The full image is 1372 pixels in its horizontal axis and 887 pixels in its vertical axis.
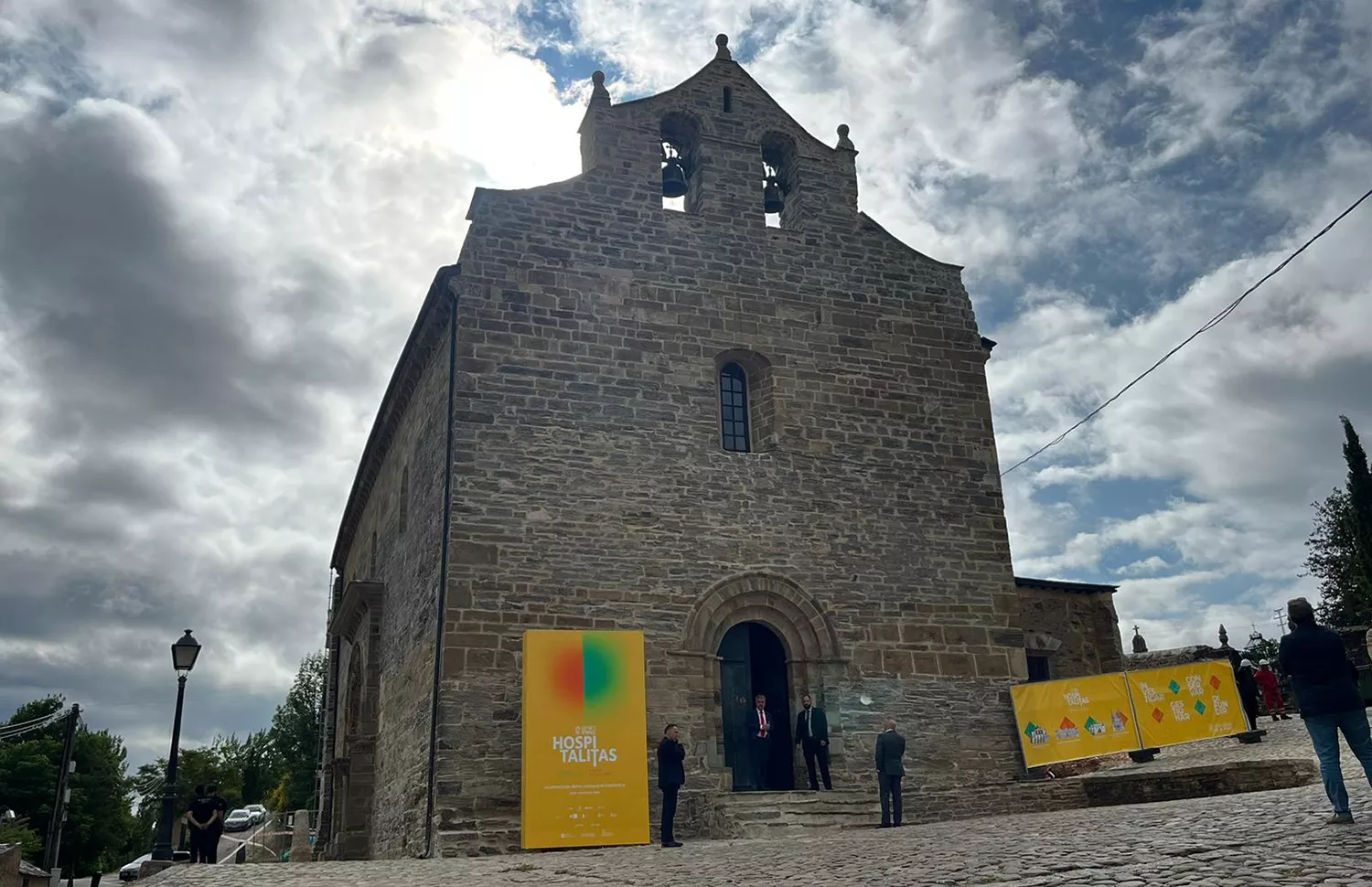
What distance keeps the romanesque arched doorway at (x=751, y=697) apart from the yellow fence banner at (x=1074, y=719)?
3606mm

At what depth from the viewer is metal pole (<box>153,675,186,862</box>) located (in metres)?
14.4

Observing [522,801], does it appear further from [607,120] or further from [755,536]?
[607,120]

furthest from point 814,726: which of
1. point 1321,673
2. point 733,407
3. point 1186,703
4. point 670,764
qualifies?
point 1321,673

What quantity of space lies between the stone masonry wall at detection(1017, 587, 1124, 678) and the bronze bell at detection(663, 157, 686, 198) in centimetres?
991

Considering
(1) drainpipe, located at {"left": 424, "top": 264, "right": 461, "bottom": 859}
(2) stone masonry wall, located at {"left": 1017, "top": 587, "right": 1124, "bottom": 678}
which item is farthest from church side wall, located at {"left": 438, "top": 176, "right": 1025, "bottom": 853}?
(2) stone masonry wall, located at {"left": 1017, "top": 587, "right": 1124, "bottom": 678}

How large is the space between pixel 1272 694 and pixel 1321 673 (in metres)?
15.0

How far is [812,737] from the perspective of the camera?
575 inches

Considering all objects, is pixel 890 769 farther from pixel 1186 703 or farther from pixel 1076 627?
pixel 1076 627

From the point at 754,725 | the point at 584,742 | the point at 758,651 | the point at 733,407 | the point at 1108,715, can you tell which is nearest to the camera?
the point at 584,742

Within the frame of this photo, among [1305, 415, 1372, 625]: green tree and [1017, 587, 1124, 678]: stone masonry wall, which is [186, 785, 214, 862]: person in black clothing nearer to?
[1017, 587, 1124, 678]: stone masonry wall

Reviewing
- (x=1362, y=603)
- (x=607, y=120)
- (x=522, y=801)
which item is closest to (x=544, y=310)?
(x=607, y=120)

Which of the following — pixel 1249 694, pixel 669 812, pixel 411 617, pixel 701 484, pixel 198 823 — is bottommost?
pixel 669 812

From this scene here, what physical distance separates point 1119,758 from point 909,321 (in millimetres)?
8058

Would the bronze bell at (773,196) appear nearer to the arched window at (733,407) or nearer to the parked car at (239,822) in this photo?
the arched window at (733,407)
